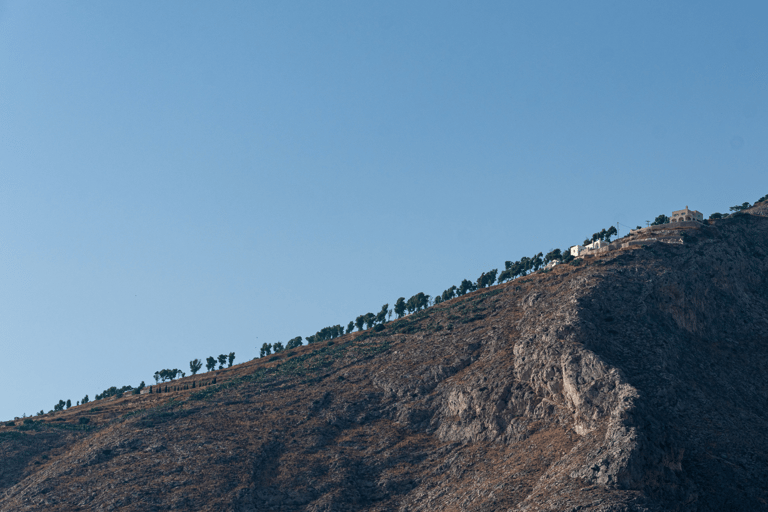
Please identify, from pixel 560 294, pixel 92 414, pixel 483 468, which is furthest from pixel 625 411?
pixel 92 414

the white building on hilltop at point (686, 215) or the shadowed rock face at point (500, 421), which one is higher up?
the white building on hilltop at point (686, 215)

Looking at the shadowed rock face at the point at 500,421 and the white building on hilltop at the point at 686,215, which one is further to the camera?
the white building on hilltop at the point at 686,215

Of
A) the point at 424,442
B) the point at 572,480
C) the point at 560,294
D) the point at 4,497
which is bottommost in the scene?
the point at 572,480

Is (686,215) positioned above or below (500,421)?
above

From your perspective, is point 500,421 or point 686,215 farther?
point 686,215

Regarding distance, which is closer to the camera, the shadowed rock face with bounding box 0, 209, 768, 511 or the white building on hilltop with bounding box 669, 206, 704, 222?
the shadowed rock face with bounding box 0, 209, 768, 511

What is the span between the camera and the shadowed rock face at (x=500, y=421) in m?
97.7

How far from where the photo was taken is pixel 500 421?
389ft

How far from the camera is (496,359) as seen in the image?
133 m

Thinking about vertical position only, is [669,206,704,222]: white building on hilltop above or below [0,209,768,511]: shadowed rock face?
above

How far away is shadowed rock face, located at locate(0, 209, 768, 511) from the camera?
3846 inches

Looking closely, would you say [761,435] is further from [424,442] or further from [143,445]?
[143,445]

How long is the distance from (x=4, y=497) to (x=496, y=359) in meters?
83.9

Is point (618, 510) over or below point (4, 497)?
below
